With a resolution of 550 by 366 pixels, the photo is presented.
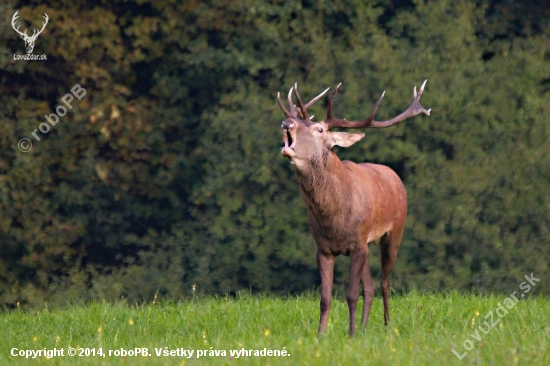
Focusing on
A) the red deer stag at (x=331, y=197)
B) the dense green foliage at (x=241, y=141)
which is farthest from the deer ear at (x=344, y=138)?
the dense green foliage at (x=241, y=141)

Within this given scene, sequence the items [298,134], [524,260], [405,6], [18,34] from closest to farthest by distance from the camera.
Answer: [298,134], [524,260], [18,34], [405,6]

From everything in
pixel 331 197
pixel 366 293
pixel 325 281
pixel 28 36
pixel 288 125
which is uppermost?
pixel 28 36

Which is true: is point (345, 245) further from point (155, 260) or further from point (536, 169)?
point (155, 260)

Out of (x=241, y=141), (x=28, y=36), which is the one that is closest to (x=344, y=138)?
(x=241, y=141)

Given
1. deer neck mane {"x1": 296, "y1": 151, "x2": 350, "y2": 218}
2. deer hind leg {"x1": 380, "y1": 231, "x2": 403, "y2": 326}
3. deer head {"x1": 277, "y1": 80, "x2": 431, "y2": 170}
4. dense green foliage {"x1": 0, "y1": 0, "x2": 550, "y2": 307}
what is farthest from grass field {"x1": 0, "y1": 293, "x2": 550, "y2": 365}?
dense green foliage {"x1": 0, "y1": 0, "x2": 550, "y2": 307}

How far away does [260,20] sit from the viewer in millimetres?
13570

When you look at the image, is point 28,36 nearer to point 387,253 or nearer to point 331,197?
point 387,253

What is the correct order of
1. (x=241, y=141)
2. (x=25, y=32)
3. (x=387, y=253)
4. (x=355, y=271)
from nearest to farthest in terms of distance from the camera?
(x=355, y=271) → (x=387, y=253) → (x=241, y=141) → (x=25, y=32)

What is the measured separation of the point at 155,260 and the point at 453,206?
4.00m

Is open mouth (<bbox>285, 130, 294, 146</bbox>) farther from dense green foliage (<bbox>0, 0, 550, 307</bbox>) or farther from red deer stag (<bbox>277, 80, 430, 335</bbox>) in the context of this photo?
dense green foliage (<bbox>0, 0, 550, 307</bbox>)

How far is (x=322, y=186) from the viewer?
7641 mm

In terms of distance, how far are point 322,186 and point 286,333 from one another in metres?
1.20

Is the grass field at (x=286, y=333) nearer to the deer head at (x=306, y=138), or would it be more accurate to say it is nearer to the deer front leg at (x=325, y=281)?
the deer front leg at (x=325, y=281)

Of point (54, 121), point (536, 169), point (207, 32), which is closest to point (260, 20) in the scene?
point (207, 32)
